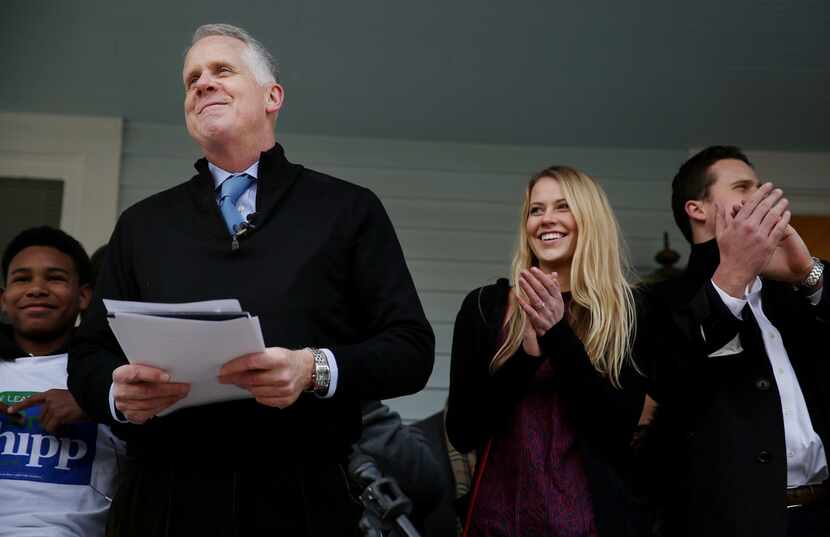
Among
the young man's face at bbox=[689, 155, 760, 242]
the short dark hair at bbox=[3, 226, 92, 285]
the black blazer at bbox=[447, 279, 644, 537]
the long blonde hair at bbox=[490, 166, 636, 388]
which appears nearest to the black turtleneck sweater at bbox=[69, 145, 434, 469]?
the black blazer at bbox=[447, 279, 644, 537]

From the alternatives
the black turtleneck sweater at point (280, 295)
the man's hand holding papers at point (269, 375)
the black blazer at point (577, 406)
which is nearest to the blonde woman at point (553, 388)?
the black blazer at point (577, 406)

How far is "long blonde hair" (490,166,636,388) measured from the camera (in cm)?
274

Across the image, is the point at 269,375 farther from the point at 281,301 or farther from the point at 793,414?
the point at 793,414

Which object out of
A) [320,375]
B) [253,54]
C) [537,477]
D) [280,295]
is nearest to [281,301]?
[280,295]

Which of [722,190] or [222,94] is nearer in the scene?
[222,94]

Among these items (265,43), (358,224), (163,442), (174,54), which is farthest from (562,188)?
(174,54)

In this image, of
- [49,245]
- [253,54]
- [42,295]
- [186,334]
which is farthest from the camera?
[49,245]

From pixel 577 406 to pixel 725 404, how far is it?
1.35 ft

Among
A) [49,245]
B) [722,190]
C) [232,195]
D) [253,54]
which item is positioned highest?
[253,54]

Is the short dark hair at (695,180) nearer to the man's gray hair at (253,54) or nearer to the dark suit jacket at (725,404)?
the dark suit jacket at (725,404)

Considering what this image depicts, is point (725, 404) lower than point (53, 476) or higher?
higher

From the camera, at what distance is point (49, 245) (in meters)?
3.32

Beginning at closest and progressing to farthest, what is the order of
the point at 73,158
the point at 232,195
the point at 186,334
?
the point at 186,334 < the point at 232,195 < the point at 73,158

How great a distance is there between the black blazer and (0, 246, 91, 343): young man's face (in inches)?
49.6
